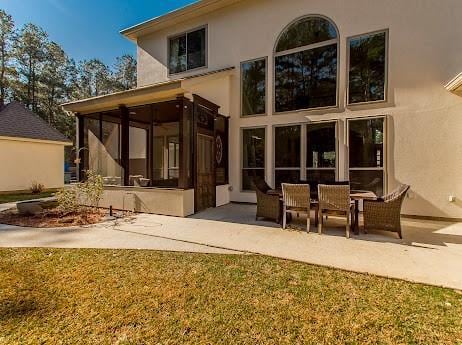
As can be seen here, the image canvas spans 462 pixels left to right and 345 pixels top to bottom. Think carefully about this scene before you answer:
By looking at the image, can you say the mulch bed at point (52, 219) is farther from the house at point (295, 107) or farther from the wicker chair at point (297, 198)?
the wicker chair at point (297, 198)

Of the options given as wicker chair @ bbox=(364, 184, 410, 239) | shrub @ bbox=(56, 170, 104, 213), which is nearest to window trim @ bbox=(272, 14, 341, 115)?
wicker chair @ bbox=(364, 184, 410, 239)

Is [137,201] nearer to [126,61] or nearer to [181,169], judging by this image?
[181,169]

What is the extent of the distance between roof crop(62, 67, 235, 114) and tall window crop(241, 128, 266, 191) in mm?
2403

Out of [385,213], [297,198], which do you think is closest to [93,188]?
[297,198]

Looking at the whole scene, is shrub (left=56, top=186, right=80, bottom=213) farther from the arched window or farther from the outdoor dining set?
the arched window

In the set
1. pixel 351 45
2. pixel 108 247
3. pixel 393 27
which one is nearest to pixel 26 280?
pixel 108 247

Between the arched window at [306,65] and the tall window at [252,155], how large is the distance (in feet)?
4.14

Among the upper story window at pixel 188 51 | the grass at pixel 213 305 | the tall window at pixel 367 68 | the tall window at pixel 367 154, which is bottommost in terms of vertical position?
the grass at pixel 213 305

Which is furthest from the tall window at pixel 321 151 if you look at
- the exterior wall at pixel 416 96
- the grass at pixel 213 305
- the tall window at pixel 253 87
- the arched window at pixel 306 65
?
the grass at pixel 213 305

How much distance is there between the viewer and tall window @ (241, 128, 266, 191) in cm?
914

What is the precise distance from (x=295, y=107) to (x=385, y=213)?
4.73 m

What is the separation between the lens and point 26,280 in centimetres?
324

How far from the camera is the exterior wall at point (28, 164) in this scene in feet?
40.7

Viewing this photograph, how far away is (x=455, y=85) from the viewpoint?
606 cm
